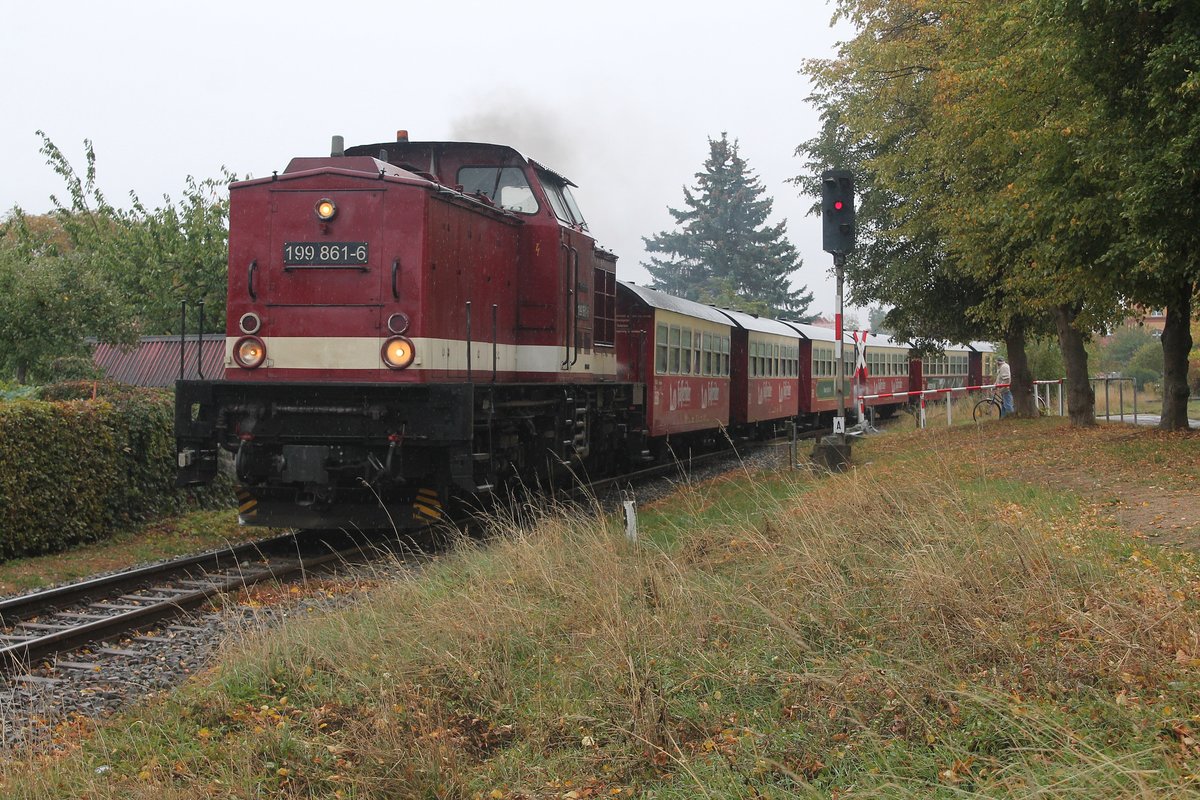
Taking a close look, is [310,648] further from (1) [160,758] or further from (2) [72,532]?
(2) [72,532]

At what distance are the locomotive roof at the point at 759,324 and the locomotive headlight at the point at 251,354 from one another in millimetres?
13880

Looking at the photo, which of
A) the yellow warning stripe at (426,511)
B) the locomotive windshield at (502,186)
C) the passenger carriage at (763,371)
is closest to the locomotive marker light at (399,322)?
the yellow warning stripe at (426,511)

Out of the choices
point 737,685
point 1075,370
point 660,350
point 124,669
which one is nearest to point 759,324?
point 1075,370

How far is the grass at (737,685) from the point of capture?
3.96m

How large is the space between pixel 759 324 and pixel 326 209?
15.7m

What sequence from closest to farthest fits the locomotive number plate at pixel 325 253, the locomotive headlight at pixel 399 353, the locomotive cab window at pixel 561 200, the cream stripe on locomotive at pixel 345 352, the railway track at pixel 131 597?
the railway track at pixel 131 597
the locomotive headlight at pixel 399 353
the cream stripe on locomotive at pixel 345 352
the locomotive number plate at pixel 325 253
the locomotive cab window at pixel 561 200

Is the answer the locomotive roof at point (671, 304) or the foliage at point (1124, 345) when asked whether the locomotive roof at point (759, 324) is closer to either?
the locomotive roof at point (671, 304)

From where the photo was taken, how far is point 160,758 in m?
4.95

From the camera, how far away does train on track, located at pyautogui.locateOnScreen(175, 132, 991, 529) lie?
9484 mm

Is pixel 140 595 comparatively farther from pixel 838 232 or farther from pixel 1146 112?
pixel 1146 112

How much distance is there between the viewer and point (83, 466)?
11.3 meters

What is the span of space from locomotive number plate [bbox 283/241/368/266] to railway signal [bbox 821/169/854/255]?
632cm

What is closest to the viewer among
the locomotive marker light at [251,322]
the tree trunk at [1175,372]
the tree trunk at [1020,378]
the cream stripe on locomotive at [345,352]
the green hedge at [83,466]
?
the cream stripe on locomotive at [345,352]

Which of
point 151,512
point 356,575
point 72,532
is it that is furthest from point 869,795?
point 151,512
